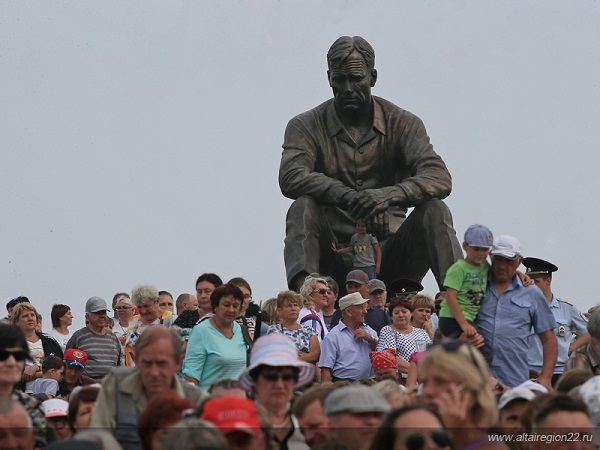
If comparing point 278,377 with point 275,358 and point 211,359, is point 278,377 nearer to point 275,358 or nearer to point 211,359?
point 275,358

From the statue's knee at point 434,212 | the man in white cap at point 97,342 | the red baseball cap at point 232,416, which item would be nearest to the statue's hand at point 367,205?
the statue's knee at point 434,212

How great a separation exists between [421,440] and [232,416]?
3.14ft

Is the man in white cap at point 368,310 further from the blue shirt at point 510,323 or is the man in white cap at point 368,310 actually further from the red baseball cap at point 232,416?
the red baseball cap at point 232,416

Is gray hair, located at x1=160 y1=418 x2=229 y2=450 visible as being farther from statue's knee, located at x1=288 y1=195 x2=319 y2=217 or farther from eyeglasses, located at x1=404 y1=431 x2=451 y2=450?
statue's knee, located at x1=288 y1=195 x2=319 y2=217

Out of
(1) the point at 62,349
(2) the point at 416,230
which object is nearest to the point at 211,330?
(1) the point at 62,349

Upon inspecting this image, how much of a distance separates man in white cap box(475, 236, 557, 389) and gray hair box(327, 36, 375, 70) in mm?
7124

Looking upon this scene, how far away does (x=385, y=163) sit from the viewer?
63.9ft

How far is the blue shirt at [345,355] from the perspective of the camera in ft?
A: 43.3

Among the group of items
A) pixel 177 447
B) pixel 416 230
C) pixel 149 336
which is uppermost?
pixel 416 230

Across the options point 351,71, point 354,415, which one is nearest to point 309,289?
point 351,71

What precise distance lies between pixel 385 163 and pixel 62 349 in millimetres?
5761

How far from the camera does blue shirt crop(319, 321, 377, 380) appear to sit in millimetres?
13211

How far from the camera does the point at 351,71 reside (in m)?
18.6

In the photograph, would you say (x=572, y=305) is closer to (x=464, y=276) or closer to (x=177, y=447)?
(x=464, y=276)
